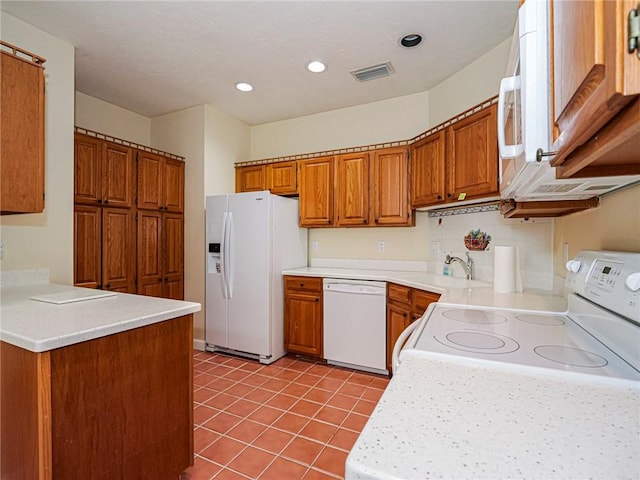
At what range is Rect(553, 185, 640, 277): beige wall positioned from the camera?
1.05 meters

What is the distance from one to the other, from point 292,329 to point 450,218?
1867mm

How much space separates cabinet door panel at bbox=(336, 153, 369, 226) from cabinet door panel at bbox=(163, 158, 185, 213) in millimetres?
1752

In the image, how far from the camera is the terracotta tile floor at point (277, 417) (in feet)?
5.54

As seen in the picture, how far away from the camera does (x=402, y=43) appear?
236cm

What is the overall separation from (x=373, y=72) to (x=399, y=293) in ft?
6.32

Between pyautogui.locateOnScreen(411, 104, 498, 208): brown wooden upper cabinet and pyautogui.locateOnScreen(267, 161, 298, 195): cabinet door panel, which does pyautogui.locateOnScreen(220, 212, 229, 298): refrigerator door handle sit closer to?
pyautogui.locateOnScreen(267, 161, 298, 195): cabinet door panel

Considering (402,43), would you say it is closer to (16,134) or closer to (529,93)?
(529,93)

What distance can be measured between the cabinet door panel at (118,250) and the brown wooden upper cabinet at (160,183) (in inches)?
9.4

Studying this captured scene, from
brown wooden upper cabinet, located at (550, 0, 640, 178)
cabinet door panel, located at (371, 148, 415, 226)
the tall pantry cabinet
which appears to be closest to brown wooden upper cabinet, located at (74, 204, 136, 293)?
the tall pantry cabinet

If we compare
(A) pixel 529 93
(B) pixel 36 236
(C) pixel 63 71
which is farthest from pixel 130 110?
(A) pixel 529 93

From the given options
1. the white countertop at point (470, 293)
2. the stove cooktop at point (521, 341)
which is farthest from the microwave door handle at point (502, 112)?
the white countertop at point (470, 293)

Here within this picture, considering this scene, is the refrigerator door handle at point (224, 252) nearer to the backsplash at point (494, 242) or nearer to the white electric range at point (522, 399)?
the backsplash at point (494, 242)

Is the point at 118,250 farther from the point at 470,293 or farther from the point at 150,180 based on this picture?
the point at 470,293

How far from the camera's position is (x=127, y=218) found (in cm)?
299
